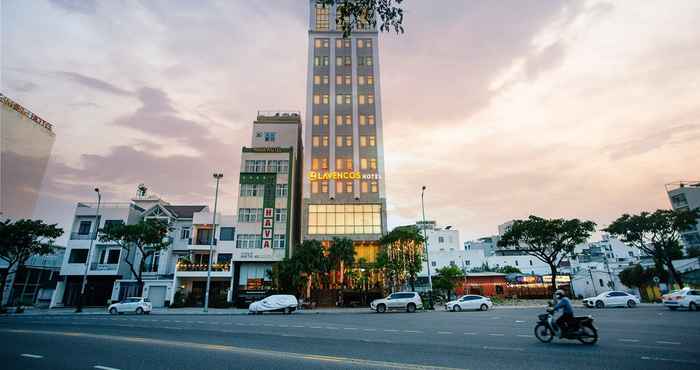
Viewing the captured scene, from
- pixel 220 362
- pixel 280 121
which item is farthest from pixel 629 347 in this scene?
pixel 280 121

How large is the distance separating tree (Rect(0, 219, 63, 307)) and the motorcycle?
48579 mm

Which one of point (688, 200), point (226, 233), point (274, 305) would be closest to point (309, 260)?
point (274, 305)

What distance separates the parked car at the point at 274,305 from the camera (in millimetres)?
29406

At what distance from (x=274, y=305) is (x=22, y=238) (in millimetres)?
30207

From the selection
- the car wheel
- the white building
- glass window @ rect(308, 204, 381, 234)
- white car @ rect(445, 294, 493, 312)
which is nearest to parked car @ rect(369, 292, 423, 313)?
the car wheel

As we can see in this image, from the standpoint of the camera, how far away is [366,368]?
7.62 meters

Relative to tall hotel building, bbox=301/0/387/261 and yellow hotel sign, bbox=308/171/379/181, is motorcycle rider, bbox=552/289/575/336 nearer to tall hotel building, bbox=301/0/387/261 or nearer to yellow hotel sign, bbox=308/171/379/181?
tall hotel building, bbox=301/0/387/261

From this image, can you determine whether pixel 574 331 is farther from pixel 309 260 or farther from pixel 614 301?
pixel 309 260

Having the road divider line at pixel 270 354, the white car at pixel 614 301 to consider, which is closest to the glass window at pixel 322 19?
the white car at pixel 614 301

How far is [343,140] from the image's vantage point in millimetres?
56812

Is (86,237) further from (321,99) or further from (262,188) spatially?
(321,99)

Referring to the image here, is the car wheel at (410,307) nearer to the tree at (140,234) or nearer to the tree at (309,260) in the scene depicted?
the tree at (309,260)

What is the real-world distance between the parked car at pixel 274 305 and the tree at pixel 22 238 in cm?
2722

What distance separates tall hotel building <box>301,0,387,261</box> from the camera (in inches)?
2025
